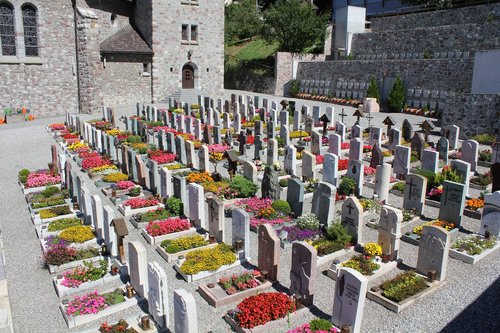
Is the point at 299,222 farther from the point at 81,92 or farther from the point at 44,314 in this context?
the point at 81,92

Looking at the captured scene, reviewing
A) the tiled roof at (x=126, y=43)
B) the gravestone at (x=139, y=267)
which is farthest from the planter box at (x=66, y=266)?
the tiled roof at (x=126, y=43)

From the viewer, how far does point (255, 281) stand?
30.0 feet

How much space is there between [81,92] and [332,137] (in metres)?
20.8

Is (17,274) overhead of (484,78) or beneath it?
beneath

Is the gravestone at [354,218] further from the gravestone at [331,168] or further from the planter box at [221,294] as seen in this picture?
the gravestone at [331,168]

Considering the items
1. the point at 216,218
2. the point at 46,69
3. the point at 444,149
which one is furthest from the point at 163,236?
the point at 46,69

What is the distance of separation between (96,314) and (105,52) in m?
28.0

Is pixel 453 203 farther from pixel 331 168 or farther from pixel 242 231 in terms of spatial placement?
pixel 242 231

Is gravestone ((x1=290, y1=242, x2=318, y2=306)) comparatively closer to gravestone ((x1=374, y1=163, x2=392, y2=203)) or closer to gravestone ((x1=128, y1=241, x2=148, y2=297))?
gravestone ((x1=128, y1=241, x2=148, y2=297))

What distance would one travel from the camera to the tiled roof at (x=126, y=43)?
33562 millimetres

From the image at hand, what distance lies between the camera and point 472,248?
408 inches

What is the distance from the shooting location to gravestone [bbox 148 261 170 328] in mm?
7742

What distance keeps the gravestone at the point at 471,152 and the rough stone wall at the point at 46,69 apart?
2545 centimetres

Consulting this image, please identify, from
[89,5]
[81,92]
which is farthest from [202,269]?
[89,5]
